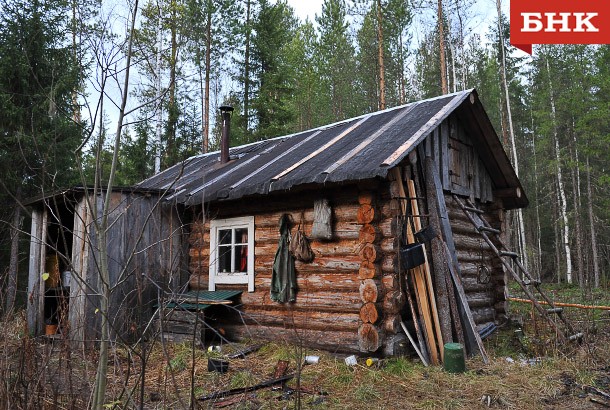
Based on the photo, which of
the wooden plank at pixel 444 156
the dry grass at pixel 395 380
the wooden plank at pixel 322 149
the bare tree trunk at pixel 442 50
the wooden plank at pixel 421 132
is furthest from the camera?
the bare tree trunk at pixel 442 50

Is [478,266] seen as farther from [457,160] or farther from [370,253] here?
[370,253]

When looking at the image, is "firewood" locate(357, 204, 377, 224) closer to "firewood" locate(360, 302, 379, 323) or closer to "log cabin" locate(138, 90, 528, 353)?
"log cabin" locate(138, 90, 528, 353)

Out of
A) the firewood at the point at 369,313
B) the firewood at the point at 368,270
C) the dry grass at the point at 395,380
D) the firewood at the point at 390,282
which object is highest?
the firewood at the point at 368,270

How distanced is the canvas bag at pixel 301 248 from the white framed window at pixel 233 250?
1.30 meters

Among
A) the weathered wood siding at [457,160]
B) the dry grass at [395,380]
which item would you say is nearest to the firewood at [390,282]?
the dry grass at [395,380]

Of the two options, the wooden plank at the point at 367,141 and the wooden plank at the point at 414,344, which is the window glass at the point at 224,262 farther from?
the wooden plank at the point at 414,344

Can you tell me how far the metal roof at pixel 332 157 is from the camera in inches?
316

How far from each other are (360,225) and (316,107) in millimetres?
24075

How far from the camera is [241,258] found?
10430mm

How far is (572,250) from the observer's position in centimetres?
3180

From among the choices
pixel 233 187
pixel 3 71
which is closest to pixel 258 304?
pixel 233 187

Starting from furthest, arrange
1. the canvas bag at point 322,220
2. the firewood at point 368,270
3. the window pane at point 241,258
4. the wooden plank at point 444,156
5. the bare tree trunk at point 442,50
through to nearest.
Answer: the bare tree trunk at point 442,50
the window pane at point 241,258
the wooden plank at point 444,156
the canvas bag at point 322,220
the firewood at point 368,270

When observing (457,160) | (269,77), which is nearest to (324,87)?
(269,77)

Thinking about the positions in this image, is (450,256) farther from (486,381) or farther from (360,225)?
(486,381)
